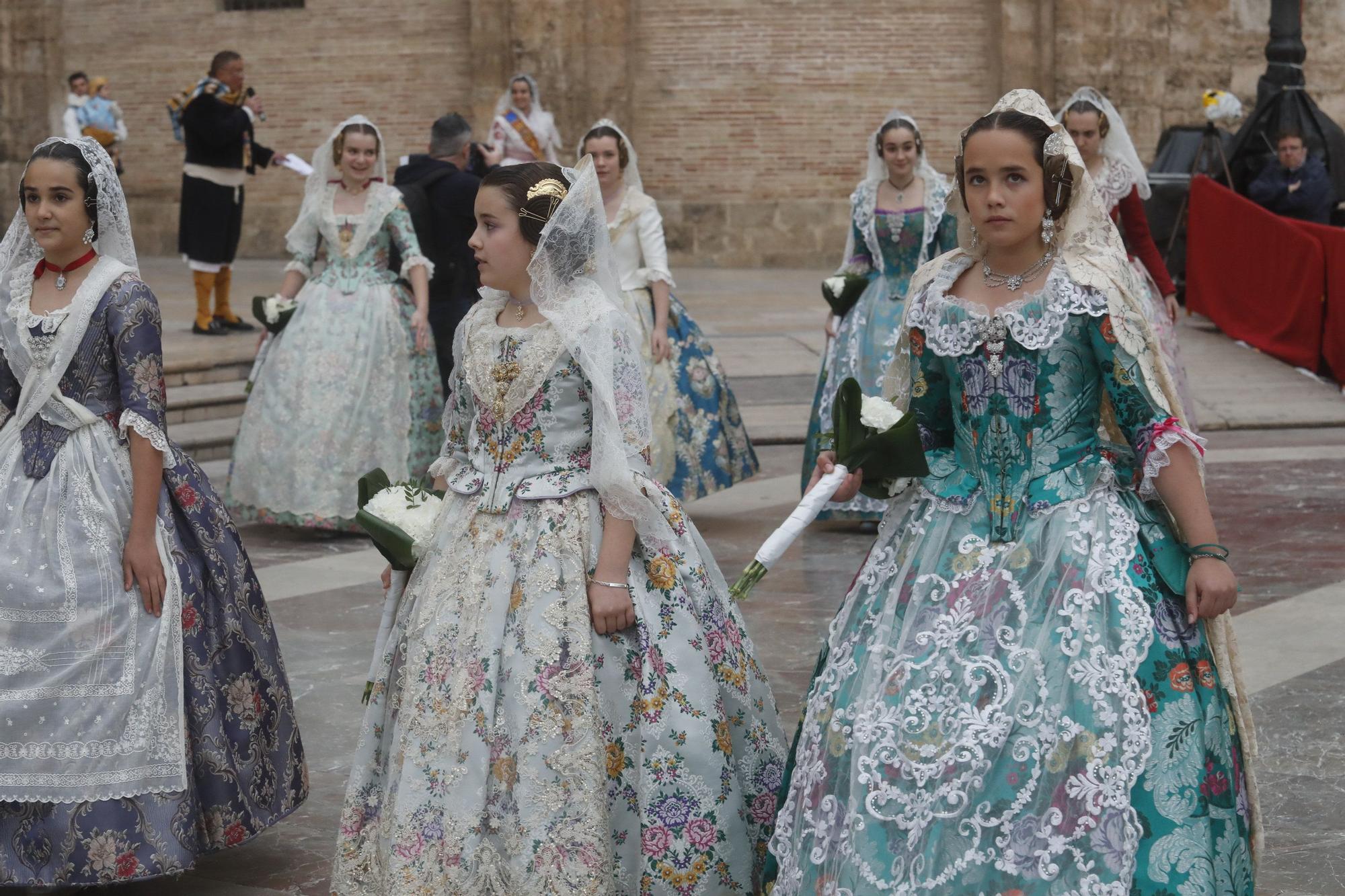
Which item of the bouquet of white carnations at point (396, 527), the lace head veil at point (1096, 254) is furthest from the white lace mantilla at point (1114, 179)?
the bouquet of white carnations at point (396, 527)

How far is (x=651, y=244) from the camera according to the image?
824cm

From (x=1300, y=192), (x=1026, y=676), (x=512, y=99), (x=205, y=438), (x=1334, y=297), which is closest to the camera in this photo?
(x=1026, y=676)

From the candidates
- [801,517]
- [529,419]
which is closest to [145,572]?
[529,419]

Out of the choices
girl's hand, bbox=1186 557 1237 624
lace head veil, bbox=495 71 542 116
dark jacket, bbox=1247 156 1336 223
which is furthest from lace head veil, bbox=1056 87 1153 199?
lace head veil, bbox=495 71 542 116

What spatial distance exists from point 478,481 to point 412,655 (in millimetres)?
414

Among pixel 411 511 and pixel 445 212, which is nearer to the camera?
pixel 411 511

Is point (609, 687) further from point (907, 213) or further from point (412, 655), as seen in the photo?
point (907, 213)

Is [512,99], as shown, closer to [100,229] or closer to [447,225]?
[447,225]

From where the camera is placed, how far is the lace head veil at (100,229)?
4371mm

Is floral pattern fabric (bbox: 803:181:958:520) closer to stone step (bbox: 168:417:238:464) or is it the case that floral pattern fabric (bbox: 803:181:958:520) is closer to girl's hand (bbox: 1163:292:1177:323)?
girl's hand (bbox: 1163:292:1177:323)

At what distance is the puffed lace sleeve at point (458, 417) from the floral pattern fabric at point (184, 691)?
0.65 metres

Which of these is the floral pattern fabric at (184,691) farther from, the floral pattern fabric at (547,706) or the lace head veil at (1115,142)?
the lace head veil at (1115,142)

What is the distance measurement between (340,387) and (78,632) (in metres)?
4.65

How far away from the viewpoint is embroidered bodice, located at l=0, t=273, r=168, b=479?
430cm
